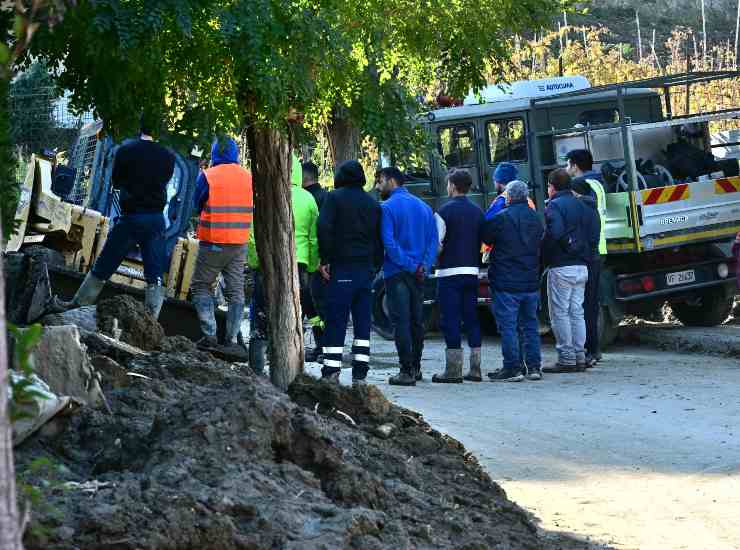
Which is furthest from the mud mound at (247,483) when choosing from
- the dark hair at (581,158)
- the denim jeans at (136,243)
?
the dark hair at (581,158)

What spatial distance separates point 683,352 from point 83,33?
964 cm

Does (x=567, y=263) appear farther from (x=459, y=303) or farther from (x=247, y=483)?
(x=247, y=483)

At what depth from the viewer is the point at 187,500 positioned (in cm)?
477

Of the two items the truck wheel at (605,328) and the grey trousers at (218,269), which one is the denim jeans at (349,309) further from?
the truck wheel at (605,328)

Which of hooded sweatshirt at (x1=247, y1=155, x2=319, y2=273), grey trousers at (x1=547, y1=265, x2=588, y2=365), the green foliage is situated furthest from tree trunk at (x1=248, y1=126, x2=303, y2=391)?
the green foliage

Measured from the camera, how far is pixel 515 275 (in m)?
12.8

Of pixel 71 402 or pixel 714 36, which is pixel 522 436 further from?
pixel 714 36

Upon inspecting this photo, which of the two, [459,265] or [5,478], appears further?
[459,265]

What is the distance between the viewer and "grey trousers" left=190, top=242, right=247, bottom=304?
12156 mm

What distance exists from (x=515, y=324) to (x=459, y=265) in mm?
769

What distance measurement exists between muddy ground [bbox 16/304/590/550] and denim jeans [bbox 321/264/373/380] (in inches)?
145

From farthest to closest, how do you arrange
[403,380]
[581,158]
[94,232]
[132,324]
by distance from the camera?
[581,158], [94,232], [403,380], [132,324]

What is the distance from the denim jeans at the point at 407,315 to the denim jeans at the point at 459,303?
322 millimetres

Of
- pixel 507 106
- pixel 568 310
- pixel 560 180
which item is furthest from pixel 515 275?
pixel 507 106
